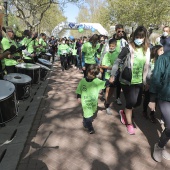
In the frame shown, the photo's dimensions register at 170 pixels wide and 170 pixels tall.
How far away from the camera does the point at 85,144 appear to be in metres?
3.61

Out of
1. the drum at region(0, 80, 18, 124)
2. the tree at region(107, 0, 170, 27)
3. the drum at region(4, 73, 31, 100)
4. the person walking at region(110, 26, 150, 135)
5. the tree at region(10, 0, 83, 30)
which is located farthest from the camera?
the tree at region(107, 0, 170, 27)

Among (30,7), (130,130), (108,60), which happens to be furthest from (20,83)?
(30,7)

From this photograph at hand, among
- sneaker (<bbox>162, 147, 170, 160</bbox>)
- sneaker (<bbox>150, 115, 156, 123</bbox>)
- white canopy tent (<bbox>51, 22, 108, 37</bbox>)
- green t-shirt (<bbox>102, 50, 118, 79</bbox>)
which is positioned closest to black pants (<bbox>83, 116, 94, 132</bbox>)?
sneaker (<bbox>162, 147, 170, 160</bbox>)

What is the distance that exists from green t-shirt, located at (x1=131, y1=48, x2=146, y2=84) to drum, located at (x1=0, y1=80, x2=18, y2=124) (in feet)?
6.72

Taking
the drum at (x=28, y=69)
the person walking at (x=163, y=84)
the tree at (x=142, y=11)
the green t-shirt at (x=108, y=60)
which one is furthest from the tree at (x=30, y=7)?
the person walking at (x=163, y=84)

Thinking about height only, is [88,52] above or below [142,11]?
below

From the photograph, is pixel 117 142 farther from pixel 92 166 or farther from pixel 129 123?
pixel 92 166

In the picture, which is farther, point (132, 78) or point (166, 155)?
point (132, 78)

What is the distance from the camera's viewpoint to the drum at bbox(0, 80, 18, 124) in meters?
3.20

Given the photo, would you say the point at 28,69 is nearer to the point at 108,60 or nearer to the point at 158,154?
the point at 108,60

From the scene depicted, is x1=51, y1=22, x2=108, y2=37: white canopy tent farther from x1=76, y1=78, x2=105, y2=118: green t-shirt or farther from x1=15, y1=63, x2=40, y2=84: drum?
x1=76, y1=78, x2=105, y2=118: green t-shirt

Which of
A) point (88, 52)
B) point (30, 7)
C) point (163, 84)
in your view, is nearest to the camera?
point (163, 84)

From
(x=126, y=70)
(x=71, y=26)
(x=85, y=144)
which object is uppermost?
(x=71, y=26)

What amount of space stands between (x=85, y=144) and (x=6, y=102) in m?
1.48
